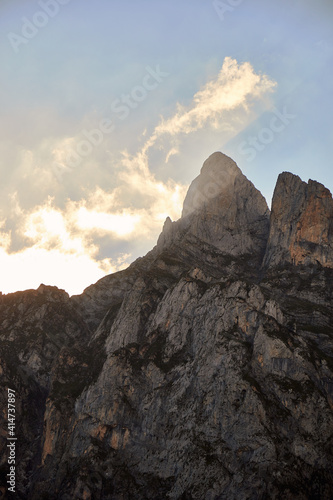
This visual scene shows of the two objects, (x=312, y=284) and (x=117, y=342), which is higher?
(x=312, y=284)

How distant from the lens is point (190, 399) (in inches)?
5148

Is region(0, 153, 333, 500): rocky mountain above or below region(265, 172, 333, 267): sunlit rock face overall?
below

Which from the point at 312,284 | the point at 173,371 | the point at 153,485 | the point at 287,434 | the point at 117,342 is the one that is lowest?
the point at 153,485

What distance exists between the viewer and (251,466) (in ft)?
358

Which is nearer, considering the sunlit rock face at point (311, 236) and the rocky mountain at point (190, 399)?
the rocky mountain at point (190, 399)

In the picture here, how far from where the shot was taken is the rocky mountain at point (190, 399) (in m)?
112

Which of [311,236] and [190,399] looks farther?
[311,236]

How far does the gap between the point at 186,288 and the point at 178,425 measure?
50234 millimetres

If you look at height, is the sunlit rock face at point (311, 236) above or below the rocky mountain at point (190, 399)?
above

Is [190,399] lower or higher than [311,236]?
lower

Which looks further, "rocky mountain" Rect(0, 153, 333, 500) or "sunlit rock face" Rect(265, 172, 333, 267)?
"sunlit rock face" Rect(265, 172, 333, 267)

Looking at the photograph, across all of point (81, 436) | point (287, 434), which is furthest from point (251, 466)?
point (81, 436)

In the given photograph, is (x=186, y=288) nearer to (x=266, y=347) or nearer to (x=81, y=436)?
(x=266, y=347)

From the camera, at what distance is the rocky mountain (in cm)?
11238
